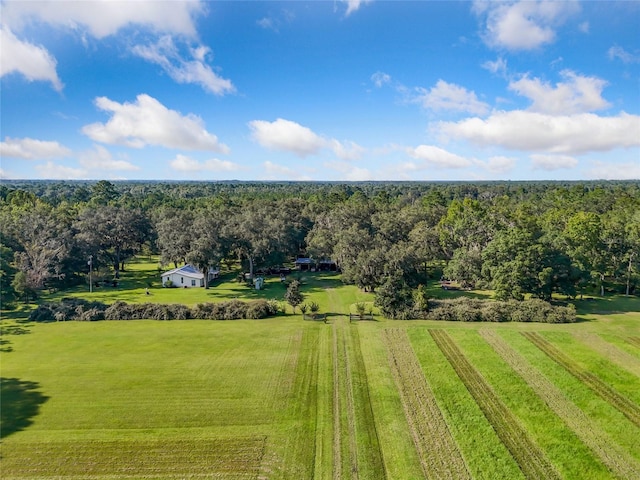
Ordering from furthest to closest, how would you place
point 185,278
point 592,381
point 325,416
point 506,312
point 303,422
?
point 185,278
point 506,312
point 592,381
point 325,416
point 303,422

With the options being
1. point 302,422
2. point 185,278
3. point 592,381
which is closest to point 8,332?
point 185,278

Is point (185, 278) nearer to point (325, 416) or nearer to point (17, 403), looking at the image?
point (17, 403)

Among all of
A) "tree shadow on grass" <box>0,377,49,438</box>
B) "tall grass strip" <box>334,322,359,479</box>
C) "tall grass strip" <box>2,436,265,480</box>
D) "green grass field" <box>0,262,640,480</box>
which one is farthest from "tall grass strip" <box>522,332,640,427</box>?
"tree shadow on grass" <box>0,377,49,438</box>

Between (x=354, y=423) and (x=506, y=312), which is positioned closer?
(x=354, y=423)

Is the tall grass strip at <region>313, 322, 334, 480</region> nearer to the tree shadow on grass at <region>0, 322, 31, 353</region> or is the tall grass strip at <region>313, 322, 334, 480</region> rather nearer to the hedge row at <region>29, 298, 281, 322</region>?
the hedge row at <region>29, 298, 281, 322</region>

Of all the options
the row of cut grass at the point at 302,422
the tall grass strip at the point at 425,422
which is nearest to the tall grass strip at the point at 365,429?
the tall grass strip at the point at 425,422

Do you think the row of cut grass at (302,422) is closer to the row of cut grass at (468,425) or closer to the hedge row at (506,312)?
the row of cut grass at (468,425)
